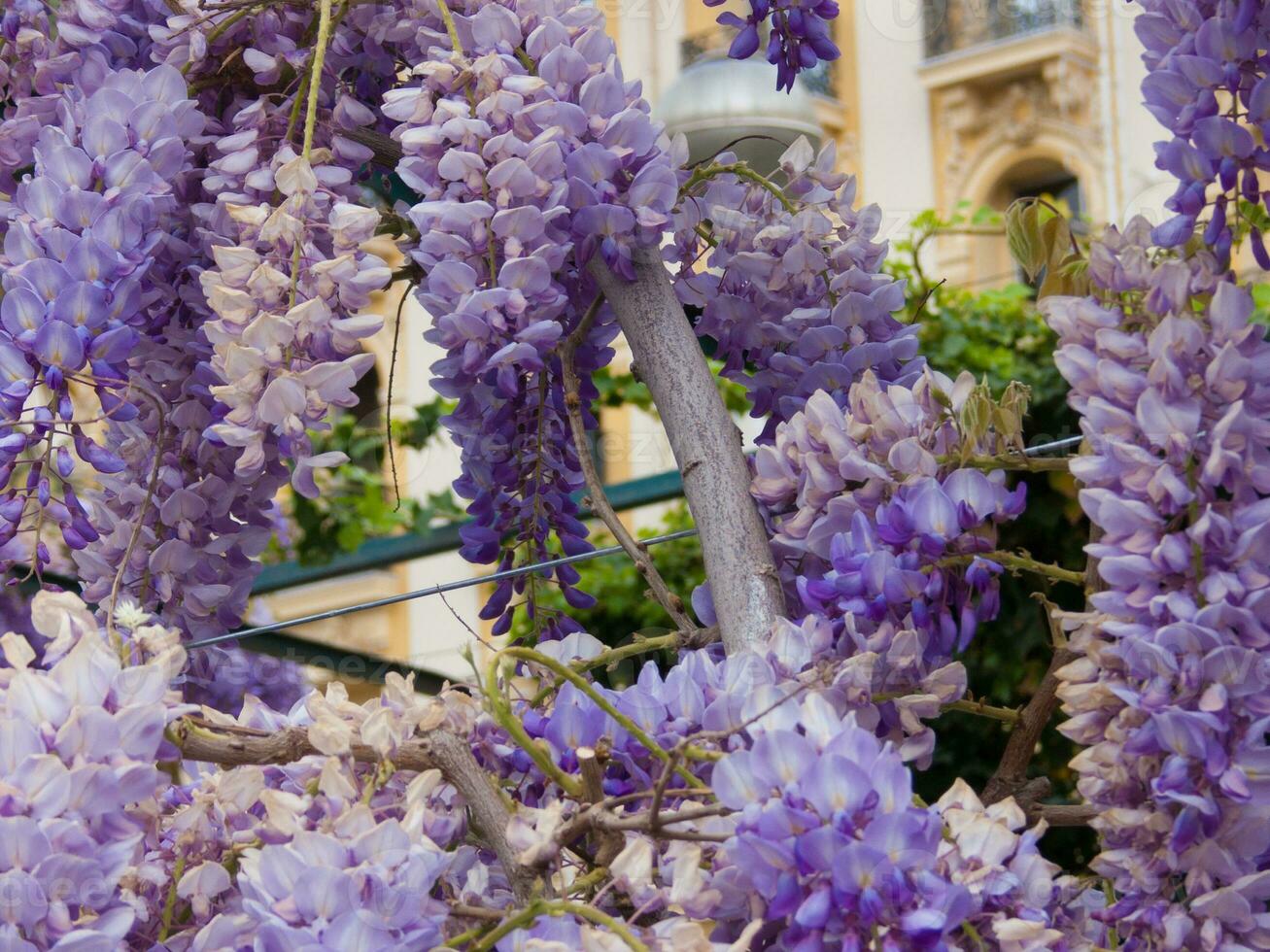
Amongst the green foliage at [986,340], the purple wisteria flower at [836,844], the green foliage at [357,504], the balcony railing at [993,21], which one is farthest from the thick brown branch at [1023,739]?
the balcony railing at [993,21]

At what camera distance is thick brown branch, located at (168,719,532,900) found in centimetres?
63

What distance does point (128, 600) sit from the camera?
87cm

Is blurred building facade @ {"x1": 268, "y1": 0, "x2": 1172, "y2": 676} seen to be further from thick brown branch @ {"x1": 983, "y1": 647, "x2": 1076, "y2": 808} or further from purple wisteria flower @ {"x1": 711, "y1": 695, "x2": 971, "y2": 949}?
purple wisteria flower @ {"x1": 711, "y1": 695, "x2": 971, "y2": 949}

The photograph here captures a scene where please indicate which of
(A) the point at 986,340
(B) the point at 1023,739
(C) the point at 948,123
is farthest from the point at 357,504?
(C) the point at 948,123

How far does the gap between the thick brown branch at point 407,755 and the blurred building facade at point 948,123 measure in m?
7.46

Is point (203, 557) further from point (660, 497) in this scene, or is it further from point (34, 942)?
point (660, 497)

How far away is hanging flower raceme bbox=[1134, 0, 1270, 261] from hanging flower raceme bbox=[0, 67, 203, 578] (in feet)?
1.53

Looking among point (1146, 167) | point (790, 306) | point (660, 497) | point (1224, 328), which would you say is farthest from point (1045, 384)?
point (1146, 167)

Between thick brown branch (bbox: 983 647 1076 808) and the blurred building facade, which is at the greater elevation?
the blurred building facade

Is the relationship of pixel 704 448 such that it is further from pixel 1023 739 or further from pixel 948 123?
pixel 948 123

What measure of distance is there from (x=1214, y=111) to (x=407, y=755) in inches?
15.8

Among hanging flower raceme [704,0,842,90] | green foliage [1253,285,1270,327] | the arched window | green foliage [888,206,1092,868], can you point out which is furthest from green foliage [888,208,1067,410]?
the arched window

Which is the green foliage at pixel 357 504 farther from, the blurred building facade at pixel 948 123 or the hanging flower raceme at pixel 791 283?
the blurred building facade at pixel 948 123

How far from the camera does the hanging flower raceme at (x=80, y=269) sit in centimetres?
76
